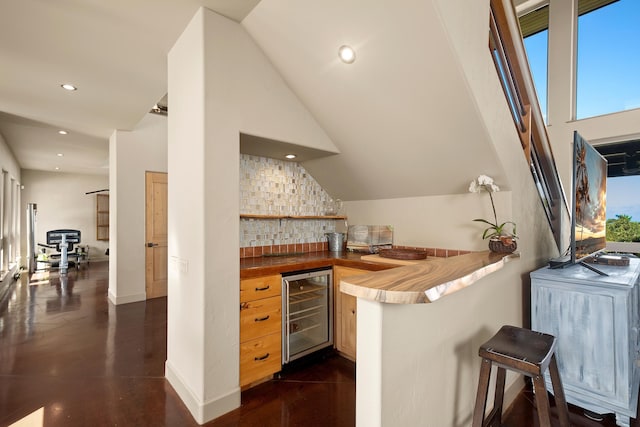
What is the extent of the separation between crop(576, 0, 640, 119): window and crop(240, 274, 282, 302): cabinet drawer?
14.9 ft

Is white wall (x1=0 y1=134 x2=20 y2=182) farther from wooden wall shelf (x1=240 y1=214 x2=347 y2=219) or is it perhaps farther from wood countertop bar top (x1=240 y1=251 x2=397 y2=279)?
wood countertop bar top (x1=240 y1=251 x2=397 y2=279)

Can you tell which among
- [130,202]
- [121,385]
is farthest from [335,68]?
[130,202]

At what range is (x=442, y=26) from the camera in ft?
5.09

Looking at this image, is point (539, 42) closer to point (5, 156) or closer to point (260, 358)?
point (260, 358)

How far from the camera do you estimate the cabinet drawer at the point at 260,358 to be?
207 cm

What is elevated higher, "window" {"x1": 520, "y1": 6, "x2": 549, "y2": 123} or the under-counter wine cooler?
"window" {"x1": 520, "y1": 6, "x2": 549, "y2": 123}

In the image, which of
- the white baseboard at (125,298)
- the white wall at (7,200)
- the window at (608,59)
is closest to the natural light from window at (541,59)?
the window at (608,59)

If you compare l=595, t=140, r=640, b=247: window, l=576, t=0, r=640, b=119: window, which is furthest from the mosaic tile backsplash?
l=576, t=0, r=640, b=119: window

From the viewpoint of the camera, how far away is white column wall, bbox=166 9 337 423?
1.86 m

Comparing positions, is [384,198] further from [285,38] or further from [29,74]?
[29,74]

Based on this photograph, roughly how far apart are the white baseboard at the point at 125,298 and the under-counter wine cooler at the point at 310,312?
3.22 meters

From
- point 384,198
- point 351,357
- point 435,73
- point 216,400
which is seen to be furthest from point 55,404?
point 435,73

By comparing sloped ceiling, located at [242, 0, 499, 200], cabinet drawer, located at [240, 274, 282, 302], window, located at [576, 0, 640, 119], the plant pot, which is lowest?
cabinet drawer, located at [240, 274, 282, 302]

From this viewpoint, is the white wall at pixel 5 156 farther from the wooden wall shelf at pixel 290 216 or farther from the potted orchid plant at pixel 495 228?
the potted orchid plant at pixel 495 228
